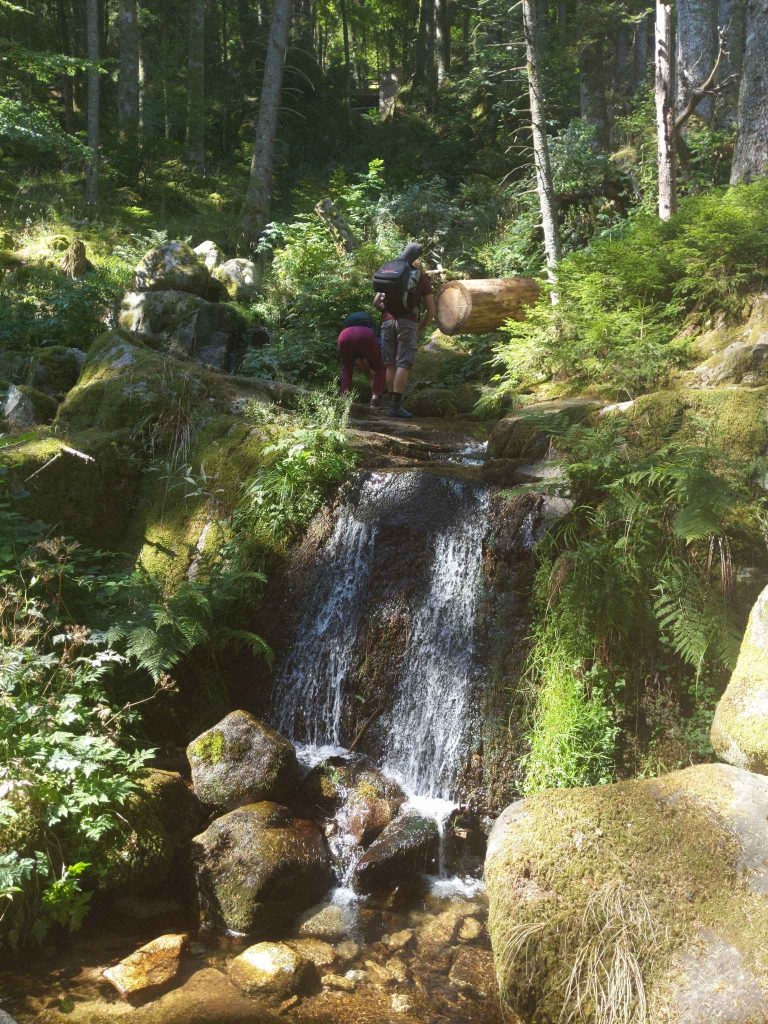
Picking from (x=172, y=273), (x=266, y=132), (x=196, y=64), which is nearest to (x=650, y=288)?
(x=172, y=273)

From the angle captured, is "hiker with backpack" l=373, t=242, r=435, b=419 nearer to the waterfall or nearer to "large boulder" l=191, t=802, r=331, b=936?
the waterfall

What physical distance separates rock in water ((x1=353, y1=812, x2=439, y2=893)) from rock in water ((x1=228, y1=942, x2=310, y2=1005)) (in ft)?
2.53

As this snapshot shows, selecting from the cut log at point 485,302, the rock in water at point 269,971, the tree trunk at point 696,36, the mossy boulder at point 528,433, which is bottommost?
the rock in water at point 269,971

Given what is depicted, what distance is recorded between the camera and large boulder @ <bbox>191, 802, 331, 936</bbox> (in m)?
4.56

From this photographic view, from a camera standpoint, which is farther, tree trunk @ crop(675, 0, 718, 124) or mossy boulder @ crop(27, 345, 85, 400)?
tree trunk @ crop(675, 0, 718, 124)

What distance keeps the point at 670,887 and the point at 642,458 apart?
10.4ft

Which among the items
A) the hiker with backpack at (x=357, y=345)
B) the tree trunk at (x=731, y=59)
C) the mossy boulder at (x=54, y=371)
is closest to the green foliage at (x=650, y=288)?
the hiker with backpack at (x=357, y=345)

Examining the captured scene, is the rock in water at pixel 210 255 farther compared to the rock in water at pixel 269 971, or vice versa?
the rock in water at pixel 210 255

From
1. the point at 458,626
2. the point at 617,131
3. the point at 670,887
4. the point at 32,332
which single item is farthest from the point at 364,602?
the point at 617,131

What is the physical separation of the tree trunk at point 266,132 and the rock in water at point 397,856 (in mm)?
16688

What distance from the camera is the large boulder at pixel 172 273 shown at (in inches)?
557

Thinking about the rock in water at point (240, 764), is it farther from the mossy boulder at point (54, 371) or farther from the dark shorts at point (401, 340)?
the mossy boulder at point (54, 371)

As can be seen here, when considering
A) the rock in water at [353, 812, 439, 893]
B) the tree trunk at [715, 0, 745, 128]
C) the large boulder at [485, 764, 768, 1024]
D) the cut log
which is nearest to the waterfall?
the rock in water at [353, 812, 439, 893]

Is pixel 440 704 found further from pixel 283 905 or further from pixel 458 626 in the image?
pixel 283 905
